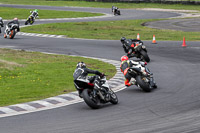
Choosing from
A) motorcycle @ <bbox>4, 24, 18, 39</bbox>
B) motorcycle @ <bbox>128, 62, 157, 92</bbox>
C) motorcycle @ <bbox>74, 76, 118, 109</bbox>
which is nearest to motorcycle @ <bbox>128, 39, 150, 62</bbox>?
motorcycle @ <bbox>128, 62, 157, 92</bbox>

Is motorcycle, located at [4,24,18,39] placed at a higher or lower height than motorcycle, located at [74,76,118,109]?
lower

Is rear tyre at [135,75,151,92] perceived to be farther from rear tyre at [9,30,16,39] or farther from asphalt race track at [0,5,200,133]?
rear tyre at [9,30,16,39]

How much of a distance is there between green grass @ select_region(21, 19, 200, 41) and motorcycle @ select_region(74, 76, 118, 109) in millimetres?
22435

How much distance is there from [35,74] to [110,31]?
2227cm

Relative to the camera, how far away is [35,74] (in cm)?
2159

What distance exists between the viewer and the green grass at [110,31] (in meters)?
38.8

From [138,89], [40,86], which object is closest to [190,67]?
[138,89]

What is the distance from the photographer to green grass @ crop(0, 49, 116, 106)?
56.6 feet

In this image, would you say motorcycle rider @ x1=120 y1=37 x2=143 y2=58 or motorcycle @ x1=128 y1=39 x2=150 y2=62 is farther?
motorcycle rider @ x1=120 y1=37 x2=143 y2=58

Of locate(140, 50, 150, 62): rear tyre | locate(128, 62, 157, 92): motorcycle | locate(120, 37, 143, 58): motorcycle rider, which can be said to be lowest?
locate(140, 50, 150, 62): rear tyre

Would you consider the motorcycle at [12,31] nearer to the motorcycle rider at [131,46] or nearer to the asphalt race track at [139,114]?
the motorcycle rider at [131,46]

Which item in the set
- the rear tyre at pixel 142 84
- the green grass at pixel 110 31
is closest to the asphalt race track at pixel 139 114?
the rear tyre at pixel 142 84

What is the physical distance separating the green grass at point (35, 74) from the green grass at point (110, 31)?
11611mm

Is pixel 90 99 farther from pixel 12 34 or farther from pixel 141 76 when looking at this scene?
pixel 12 34
